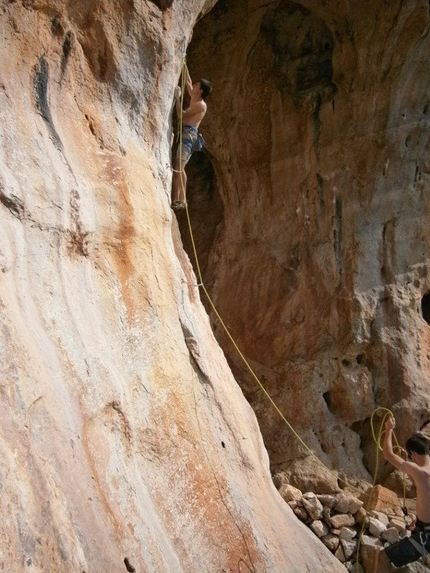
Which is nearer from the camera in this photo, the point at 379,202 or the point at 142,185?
the point at 142,185

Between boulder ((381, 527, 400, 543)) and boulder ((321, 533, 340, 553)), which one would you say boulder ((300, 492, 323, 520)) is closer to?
boulder ((321, 533, 340, 553))

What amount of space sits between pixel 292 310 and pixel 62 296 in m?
4.05

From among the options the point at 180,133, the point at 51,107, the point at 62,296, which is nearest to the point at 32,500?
the point at 62,296

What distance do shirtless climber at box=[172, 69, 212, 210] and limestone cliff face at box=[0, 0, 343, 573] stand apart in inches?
17.8

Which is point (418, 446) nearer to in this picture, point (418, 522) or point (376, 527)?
point (418, 522)

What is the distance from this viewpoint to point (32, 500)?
241 cm

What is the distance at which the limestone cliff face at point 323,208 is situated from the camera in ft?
21.1

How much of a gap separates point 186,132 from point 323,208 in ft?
8.01

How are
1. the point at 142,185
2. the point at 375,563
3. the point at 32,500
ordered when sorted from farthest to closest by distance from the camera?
the point at 375,563, the point at 142,185, the point at 32,500

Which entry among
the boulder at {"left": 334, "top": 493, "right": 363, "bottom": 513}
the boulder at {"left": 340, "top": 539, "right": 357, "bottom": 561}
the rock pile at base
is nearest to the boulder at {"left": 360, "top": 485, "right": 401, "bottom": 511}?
the rock pile at base

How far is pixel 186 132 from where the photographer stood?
4.96m

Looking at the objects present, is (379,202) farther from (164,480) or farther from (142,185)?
(164,480)

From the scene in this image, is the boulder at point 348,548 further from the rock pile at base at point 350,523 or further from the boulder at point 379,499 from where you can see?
the boulder at point 379,499

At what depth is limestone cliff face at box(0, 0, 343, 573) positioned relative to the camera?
2.67 m
